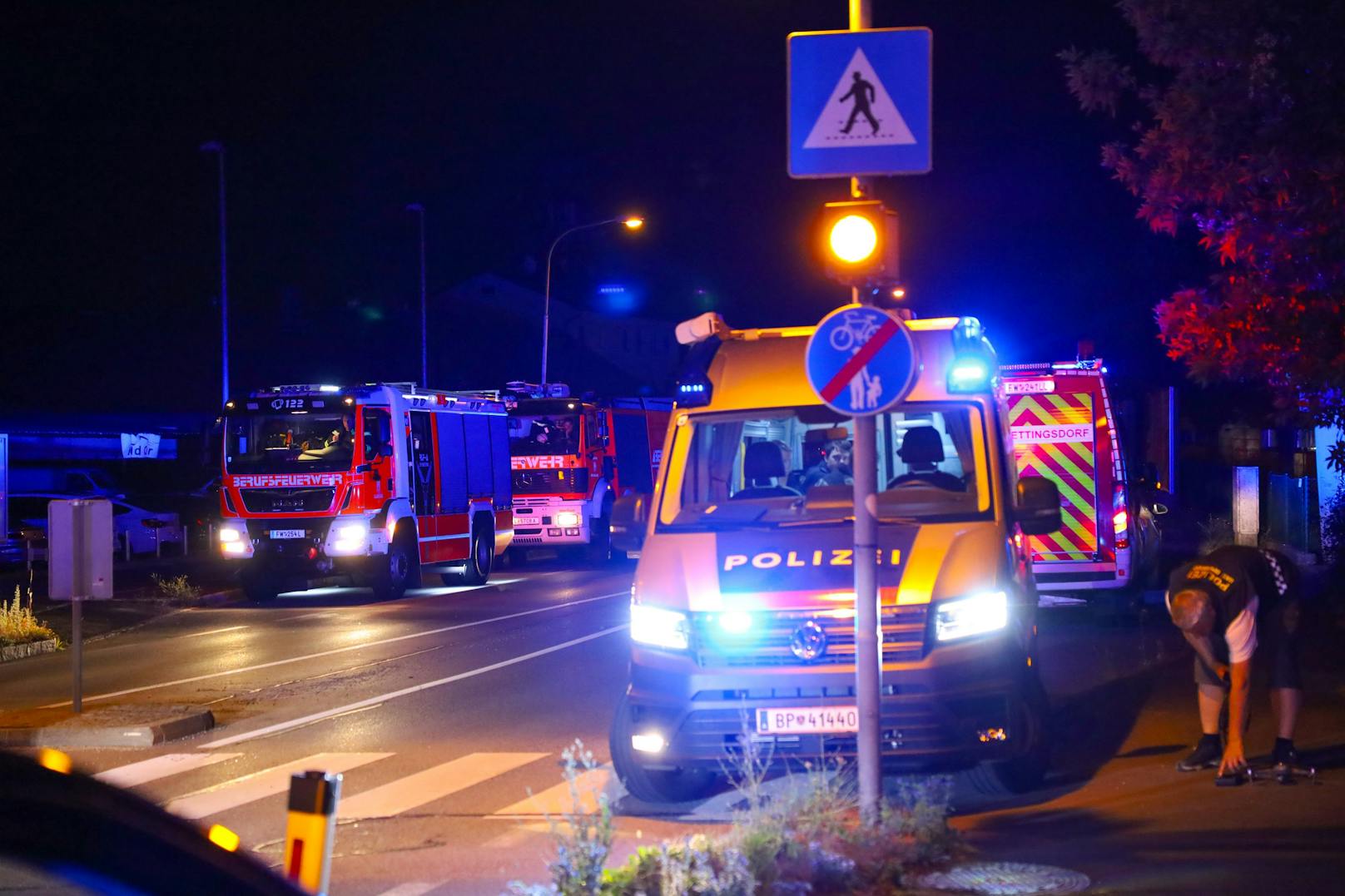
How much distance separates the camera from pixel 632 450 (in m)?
35.3

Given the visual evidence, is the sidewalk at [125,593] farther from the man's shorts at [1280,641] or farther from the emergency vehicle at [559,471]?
the man's shorts at [1280,641]

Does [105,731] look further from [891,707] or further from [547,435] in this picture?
[547,435]

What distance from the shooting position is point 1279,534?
2778 centimetres

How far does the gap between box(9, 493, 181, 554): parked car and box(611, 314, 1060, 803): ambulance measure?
1012 inches

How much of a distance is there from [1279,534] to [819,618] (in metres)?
22.0

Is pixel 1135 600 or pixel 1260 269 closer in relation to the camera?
pixel 1260 269

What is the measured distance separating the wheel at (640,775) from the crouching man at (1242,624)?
9.56ft

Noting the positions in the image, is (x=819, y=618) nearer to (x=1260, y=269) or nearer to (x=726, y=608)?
(x=726, y=608)

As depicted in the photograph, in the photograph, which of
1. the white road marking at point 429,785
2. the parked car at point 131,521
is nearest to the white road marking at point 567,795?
the white road marking at point 429,785

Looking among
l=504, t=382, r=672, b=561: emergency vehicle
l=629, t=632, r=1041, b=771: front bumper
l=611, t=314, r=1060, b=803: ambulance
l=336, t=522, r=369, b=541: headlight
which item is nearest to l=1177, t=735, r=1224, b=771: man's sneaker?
l=611, t=314, r=1060, b=803: ambulance

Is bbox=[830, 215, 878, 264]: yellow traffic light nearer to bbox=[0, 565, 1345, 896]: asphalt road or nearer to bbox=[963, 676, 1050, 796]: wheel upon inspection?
bbox=[963, 676, 1050, 796]: wheel

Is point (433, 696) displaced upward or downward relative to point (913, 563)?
downward

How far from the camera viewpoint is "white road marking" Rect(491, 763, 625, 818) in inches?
349

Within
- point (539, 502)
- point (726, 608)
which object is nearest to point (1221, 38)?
point (726, 608)
